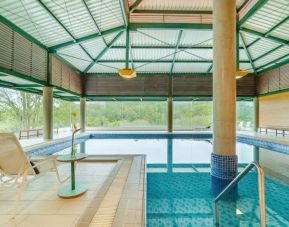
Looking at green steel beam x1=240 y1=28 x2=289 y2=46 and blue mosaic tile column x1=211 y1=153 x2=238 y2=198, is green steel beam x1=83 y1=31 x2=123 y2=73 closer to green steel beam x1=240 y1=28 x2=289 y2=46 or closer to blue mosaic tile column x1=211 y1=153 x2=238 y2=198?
green steel beam x1=240 y1=28 x2=289 y2=46

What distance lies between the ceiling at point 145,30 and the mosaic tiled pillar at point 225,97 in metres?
3.49

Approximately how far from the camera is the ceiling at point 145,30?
7.20m

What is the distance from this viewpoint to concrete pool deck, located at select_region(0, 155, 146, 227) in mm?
2340

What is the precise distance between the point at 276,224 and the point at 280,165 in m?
3.83

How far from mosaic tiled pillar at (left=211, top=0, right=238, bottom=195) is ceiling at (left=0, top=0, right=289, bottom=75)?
3.49 metres

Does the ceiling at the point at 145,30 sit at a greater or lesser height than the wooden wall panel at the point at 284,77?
greater

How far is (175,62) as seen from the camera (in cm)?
Result: 1286

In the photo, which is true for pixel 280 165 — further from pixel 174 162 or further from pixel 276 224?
pixel 276 224

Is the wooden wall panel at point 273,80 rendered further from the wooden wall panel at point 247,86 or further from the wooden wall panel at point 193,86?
the wooden wall panel at point 193,86

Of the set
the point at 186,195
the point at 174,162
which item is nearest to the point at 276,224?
the point at 186,195

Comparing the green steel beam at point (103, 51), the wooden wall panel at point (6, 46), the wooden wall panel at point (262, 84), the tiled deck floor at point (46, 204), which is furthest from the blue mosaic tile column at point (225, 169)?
the wooden wall panel at point (262, 84)

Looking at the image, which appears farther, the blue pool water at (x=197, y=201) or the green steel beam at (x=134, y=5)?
the green steel beam at (x=134, y=5)

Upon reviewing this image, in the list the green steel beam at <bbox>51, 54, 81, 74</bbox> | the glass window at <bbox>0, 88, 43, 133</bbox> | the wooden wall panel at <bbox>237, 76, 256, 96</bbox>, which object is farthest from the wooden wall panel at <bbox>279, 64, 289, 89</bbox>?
the glass window at <bbox>0, 88, 43, 133</bbox>

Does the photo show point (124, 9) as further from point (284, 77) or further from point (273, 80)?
point (273, 80)
